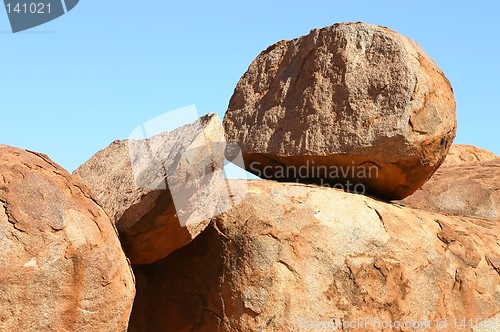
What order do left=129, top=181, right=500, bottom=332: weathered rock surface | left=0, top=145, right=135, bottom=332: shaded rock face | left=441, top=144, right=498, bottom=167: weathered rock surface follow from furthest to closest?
1. left=441, top=144, right=498, bottom=167: weathered rock surface
2. left=129, top=181, right=500, bottom=332: weathered rock surface
3. left=0, top=145, right=135, bottom=332: shaded rock face

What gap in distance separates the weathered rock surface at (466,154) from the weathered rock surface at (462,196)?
2130mm

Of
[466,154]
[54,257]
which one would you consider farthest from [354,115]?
[466,154]

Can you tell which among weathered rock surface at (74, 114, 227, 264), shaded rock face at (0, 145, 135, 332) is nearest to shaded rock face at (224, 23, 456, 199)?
weathered rock surface at (74, 114, 227, 264)

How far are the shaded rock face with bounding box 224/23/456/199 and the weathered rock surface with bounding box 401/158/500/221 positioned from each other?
633 millimetres

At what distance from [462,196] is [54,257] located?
10.7 ft

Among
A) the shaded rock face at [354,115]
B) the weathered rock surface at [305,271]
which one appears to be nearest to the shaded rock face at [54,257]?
the weathered rock surface at [305,271]

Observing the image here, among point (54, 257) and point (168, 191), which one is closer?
point (54, 257)

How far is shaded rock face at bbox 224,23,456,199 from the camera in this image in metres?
4.77

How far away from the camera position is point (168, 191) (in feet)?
13.0

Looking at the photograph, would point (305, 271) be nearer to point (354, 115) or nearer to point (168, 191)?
point (168, 191)

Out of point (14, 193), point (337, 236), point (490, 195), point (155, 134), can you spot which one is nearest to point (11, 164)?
point (14, 193)

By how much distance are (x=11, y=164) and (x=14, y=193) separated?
0.16 meters

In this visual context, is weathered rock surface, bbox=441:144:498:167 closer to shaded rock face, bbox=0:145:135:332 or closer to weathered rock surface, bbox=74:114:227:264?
weathered rock surface, bbox=74:114:227:264

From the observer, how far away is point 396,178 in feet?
16.4
